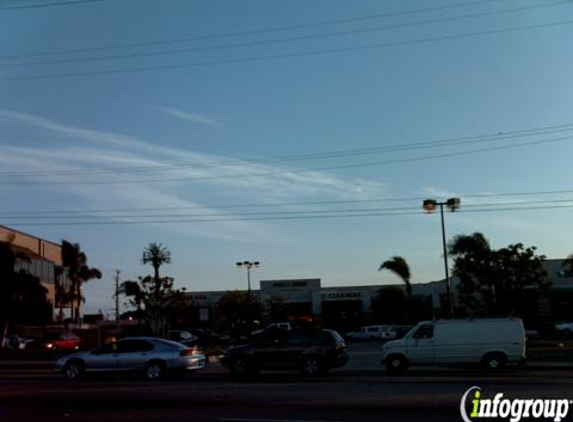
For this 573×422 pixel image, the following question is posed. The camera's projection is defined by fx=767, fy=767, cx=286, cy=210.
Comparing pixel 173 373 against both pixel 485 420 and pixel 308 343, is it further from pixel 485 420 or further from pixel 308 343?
pixel 485 420

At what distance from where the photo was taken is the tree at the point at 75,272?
279ft

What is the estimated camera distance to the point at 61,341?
5203 cm

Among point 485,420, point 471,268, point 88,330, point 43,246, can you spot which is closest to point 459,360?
point 485,420

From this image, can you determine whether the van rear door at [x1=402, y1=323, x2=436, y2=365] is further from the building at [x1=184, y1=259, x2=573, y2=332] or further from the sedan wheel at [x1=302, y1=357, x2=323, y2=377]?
the building at [x1=184, y1=259, x2=573, y2=332]

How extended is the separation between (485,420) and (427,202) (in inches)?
1118

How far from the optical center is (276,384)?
835 inches

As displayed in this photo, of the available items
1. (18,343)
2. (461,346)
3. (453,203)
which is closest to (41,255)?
(18,343)

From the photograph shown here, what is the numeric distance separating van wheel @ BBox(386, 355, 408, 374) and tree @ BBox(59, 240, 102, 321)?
64.3 metres

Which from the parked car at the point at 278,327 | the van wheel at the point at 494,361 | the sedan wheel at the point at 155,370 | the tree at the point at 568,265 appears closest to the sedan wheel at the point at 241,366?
the parked car at the point at 278,327

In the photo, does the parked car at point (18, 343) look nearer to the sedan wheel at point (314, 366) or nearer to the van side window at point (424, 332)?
the sedan wheel at point (314, 366)

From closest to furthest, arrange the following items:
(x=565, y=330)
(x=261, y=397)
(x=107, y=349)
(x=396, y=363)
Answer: (x=261, y=397) → (x=107, y=349) → (x=396, y=363) → (x=565, y=330)

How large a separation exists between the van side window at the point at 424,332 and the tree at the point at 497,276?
2562cm

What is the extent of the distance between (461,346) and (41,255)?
6495 centimetres

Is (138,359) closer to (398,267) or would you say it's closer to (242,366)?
(242,366)
